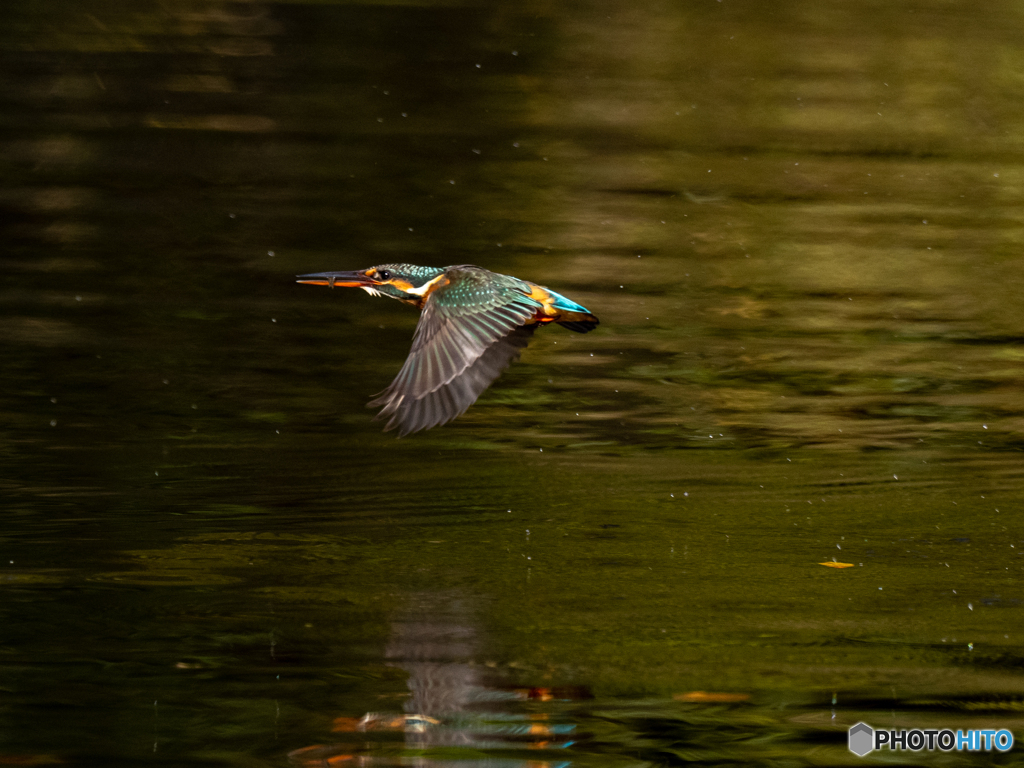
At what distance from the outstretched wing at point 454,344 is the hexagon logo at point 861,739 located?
154 cm

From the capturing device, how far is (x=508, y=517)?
6129 millimetres

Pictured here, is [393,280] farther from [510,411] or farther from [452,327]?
[510,411]

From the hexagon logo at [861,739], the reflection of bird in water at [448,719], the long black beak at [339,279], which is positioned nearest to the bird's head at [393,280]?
the long black beak at [339,279]

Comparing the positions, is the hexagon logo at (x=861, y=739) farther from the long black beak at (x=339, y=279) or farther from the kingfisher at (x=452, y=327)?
the long black beak at (x=339, y=279)

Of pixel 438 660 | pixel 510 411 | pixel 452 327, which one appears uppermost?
pixel 452 327

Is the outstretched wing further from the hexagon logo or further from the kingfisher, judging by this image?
the hexagon logo

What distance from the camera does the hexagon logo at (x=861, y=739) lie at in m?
4.14

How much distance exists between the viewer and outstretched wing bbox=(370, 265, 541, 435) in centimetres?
500

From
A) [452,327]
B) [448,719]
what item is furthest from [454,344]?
[448,719]

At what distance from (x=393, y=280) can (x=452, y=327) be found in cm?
46

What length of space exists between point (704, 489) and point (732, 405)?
124cm

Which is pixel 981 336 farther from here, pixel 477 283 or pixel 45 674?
pixel 45 674

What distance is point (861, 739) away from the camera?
4199 millimetres

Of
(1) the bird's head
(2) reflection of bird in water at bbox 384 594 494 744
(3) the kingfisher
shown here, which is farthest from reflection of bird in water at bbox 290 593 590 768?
(1) the bird's head
